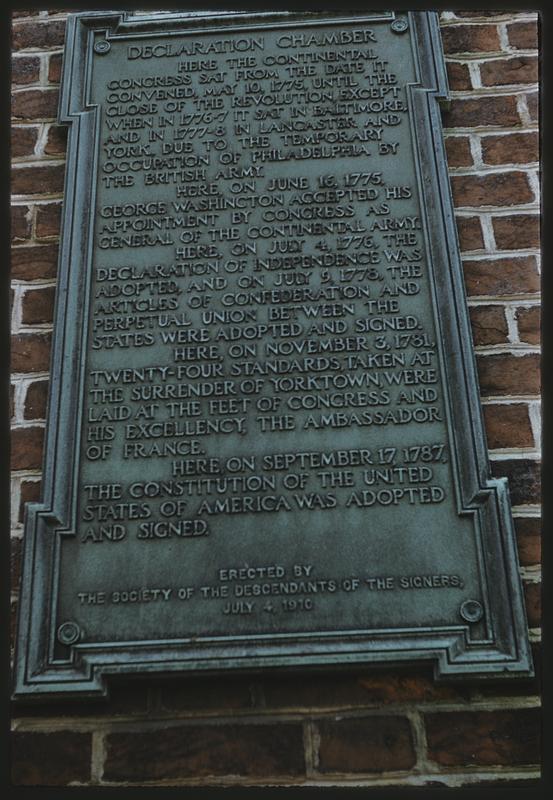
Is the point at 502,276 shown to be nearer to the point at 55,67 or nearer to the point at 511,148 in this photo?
the point at 511,148

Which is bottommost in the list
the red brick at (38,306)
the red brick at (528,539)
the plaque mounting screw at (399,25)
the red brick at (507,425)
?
the red brick at (528,539)

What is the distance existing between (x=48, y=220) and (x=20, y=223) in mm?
91

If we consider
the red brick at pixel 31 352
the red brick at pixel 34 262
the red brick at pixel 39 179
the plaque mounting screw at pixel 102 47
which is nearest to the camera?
the red brick at pixel 31 352

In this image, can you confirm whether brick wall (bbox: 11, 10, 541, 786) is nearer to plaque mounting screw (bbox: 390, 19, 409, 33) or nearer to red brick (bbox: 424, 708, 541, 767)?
red brick (bbox: 424, 708, 541, 767)

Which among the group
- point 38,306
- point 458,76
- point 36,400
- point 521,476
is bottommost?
point 521,476

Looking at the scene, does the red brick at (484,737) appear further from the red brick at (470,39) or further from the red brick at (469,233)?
the red brick at (470,39)

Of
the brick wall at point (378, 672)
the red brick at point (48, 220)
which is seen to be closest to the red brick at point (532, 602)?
the brick wall at point (378, 672)

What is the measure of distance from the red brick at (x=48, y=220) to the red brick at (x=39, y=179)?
63mm

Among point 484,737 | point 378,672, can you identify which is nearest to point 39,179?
point 378,672

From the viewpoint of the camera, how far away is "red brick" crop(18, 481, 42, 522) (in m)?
2.26

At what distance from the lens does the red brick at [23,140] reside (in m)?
2.73

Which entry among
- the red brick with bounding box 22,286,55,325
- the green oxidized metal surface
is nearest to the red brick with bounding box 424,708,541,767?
the green oxidized metal surface

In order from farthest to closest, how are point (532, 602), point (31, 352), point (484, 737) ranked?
point (31, 352), point (532, 602), point (484, 737)

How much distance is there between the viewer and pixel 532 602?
208 cm
